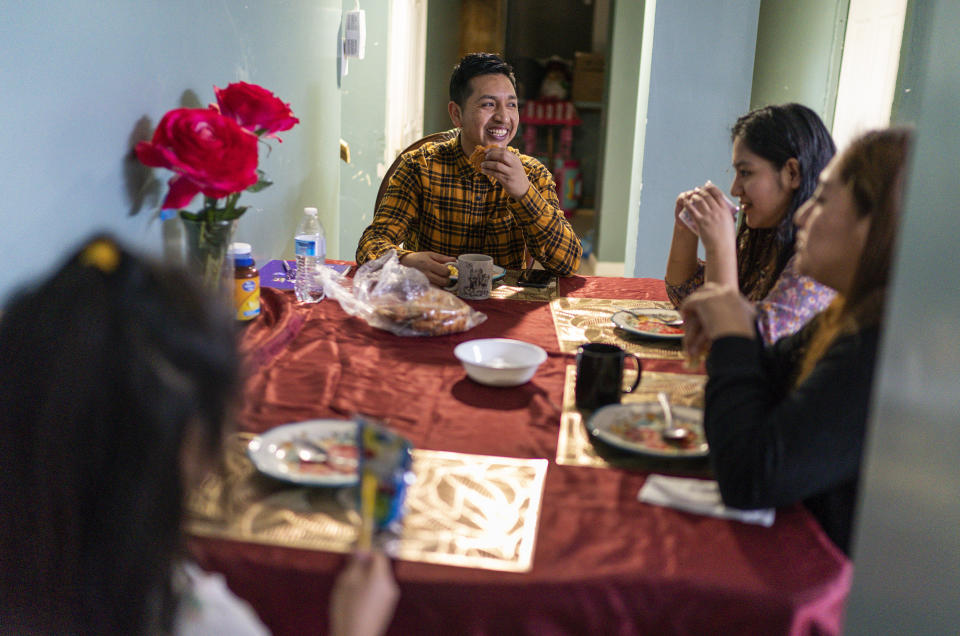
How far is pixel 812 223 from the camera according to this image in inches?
40.6

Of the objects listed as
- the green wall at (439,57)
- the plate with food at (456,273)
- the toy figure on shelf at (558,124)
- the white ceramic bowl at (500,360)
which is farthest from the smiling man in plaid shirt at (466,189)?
the toy figure on shelf at (558,124)

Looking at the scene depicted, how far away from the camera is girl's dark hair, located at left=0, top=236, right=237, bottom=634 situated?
0.62 m

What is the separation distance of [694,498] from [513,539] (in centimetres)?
23

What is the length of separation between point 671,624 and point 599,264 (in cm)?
472

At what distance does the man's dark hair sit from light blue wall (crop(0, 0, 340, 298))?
21.0 inches

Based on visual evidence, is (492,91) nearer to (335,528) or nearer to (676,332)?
(676,332)

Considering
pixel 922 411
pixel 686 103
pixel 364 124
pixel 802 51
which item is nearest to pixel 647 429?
pixel 922 411

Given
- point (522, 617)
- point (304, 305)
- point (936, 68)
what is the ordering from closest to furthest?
point (936, 68) → point (522, 617) → point (304, 305)

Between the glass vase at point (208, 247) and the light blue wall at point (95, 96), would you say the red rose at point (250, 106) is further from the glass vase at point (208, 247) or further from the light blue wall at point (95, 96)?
the glass vase at point (208, 247)

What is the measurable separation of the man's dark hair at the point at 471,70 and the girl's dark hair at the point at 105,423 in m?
1.77

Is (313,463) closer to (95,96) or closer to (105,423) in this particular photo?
(105,423)

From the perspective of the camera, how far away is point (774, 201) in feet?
5.00

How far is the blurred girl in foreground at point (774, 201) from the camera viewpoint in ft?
4.60

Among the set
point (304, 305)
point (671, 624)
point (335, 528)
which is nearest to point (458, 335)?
point (304, 305)
